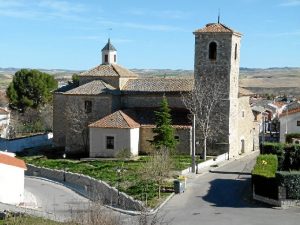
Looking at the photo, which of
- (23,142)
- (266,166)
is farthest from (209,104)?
(23,142)

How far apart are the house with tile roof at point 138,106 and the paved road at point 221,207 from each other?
920 centimetres

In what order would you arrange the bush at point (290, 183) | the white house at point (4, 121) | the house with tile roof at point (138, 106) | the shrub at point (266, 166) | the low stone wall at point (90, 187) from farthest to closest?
the white house at point (4, 121)
the house with tile roof at point (138, 106)
the low stone wall at point (90, 187)
the shrub at point (266, 166)
the bush at point (290, 183)

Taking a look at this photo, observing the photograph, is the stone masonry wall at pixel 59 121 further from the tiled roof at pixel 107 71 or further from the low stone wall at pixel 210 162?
the low stone wall at pixel 210 162

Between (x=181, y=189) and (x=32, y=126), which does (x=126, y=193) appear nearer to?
(x=181, y=189)

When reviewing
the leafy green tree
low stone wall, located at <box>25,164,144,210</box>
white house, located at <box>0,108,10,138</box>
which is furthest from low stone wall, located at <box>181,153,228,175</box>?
white house, located at <box>0,108,10,138</box>

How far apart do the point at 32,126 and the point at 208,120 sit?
30040 mm

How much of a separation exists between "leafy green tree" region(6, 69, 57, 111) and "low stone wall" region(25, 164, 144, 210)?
2561 centimetres

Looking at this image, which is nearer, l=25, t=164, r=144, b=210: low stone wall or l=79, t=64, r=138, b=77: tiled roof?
l=25, t=164, r=144, b=210: low stone wall

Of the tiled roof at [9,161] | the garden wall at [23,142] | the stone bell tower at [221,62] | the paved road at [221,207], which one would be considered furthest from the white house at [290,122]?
the tiled roof at [9,161]

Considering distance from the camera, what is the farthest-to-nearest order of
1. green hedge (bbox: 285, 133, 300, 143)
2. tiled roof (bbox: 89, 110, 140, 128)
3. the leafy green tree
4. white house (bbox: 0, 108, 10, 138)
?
1. white house (bbox: 0, 108, 10, 138)
2. the leafy green tree
3. green hedge (bbox: 285, 133, 300, 143)
4. tiled roof (bbox: 89, 110, 140, 128)

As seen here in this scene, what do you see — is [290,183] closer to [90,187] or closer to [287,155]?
[287,155]

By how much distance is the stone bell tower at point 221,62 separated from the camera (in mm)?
45344

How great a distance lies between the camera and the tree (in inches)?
1679

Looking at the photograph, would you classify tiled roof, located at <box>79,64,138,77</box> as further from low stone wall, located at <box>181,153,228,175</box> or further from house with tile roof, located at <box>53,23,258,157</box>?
low stone wall, located at <box>181,153,228,175</box>
